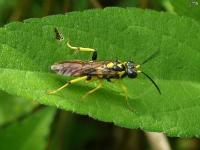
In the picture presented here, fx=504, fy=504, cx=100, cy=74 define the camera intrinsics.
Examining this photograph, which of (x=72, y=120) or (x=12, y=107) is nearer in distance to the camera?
(x=12, y=107)

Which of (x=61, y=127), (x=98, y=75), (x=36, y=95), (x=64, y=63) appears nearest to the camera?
(x=36, y=95)

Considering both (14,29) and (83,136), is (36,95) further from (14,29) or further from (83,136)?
(83,136)

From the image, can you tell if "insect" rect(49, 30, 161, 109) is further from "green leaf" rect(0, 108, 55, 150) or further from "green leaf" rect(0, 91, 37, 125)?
"green leaf" rect(0, 91, 37, 125)

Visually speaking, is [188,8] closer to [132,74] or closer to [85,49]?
[132,74]

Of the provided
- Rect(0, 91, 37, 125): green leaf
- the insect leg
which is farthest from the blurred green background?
the insect leg

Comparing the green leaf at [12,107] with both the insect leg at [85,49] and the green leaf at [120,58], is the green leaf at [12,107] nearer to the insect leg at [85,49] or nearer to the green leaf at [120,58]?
the green leaf at [120,58]

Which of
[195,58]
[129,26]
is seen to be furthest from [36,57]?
[195,58]

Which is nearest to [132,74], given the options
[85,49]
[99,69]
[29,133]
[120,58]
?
[120,58]
